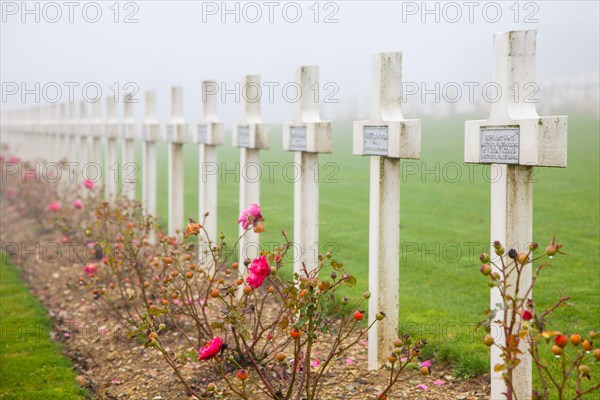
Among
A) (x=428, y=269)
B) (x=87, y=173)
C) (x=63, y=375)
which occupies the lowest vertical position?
(x=63, y=375)

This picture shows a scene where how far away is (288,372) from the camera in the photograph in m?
4.84

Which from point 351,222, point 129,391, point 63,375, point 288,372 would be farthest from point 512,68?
point 351,222

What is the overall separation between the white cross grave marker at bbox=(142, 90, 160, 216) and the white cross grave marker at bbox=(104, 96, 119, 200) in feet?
6.00

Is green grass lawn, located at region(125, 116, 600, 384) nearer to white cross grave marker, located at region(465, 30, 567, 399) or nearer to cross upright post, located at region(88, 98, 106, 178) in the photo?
white cross grave marker, located at region(465, 30, 567, 399)

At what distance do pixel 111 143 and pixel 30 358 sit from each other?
7.44 metres

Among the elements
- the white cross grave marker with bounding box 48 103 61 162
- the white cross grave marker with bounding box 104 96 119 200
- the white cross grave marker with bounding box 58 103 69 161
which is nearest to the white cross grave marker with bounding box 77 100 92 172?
the white cross grave marker with bounding box 58 103 69 161

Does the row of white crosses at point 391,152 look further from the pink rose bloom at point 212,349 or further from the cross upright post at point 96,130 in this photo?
the cross upright post at point 96,130

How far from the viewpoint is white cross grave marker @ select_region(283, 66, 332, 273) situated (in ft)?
20.0

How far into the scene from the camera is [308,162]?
622 centimetres

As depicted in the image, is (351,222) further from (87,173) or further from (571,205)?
(87,173)

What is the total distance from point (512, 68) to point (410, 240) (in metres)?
5.66

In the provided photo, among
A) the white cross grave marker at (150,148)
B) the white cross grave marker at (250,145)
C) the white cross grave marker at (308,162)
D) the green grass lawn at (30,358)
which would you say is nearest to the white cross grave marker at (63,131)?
the white cross grave marker at (150,148)

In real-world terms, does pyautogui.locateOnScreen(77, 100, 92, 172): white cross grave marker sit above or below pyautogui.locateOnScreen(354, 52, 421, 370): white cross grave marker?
above

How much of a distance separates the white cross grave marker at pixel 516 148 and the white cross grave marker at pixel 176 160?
20.0 ft
